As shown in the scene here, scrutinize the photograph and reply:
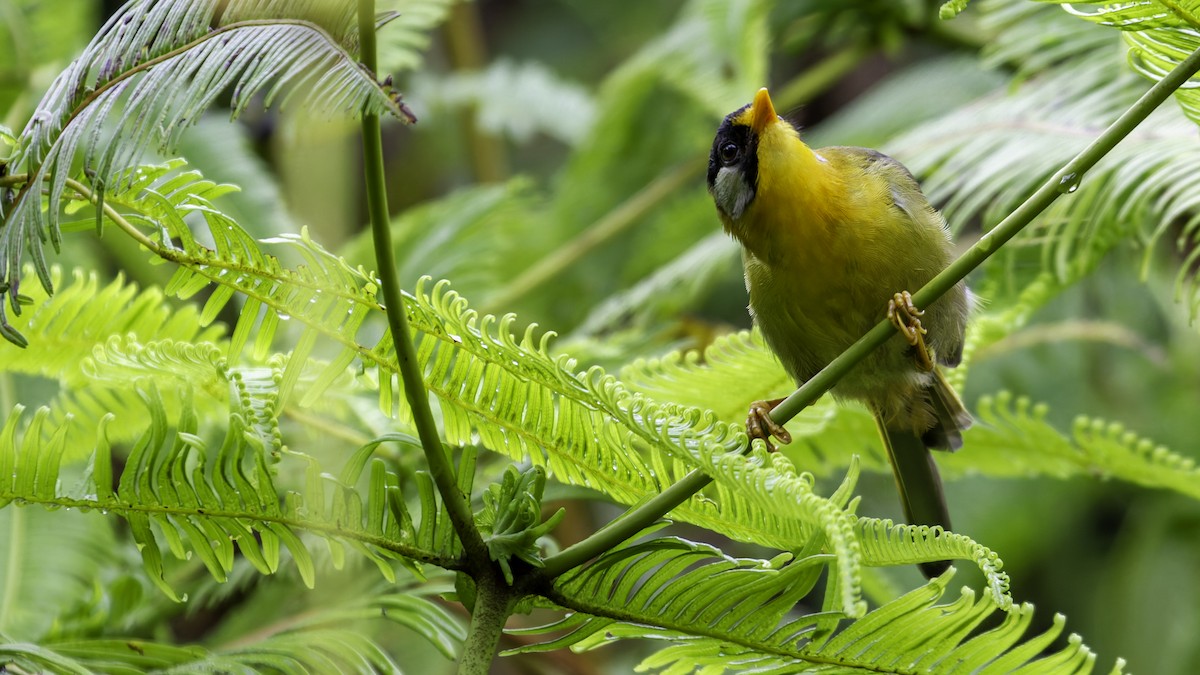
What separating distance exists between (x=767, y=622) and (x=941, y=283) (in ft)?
1.55

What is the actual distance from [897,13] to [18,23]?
2.86 m

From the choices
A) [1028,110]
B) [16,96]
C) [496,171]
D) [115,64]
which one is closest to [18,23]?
[16,96]

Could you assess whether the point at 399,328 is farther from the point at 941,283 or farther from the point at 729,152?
the point at 729,152

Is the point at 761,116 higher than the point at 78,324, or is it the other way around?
the point at 761,116

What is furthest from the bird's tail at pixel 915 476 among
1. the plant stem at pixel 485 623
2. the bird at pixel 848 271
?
the plant stem at pixel 485 623

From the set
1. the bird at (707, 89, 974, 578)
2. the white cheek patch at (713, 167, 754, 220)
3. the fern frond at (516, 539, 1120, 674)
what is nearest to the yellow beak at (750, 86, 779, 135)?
the bird at (707, 89, 974, 578)

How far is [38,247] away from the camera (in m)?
1.17

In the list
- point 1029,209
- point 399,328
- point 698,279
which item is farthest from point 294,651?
point 698,279

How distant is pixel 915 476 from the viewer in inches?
94.6

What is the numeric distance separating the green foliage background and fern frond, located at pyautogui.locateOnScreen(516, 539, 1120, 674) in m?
0.24

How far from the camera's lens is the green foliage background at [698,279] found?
220 centimetres

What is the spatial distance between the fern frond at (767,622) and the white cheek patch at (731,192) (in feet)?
3.57

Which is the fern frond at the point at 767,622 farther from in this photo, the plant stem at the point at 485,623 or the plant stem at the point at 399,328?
the plant stem at the point at 399,328

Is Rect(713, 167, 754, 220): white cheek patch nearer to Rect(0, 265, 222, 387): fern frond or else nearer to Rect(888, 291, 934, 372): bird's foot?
Rect(888, 291, 934, 372): bird's foot
